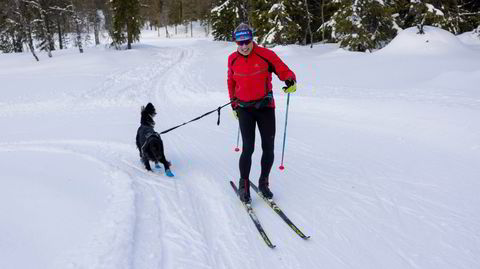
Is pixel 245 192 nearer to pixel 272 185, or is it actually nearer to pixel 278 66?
pixel 272 185

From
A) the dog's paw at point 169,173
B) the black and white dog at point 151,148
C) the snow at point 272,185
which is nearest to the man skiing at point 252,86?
the snow at point 272,185

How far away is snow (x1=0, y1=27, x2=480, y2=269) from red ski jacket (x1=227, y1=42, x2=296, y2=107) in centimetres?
153

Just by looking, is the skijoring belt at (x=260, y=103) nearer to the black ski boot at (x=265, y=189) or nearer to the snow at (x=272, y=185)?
the black ski boot at (x=265, y=189)

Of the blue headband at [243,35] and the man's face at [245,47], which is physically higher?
the blue headband at [243,35]

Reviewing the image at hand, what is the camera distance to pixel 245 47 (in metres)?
4.35

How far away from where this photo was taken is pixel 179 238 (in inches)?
154

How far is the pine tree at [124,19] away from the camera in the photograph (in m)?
37.5

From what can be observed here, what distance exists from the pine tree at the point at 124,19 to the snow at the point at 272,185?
27615mm

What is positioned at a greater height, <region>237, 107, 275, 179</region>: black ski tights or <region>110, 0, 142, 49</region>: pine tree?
<region>110, 0, 142, 49</region>: pine tree

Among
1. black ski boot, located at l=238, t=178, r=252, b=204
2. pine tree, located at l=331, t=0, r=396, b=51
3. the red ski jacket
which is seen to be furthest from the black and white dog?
pine tree, located at l=331, t=0, r=396, b=51

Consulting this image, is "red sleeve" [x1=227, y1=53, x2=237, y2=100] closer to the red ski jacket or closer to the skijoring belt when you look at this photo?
the red ski jacket

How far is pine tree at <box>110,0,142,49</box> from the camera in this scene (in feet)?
123

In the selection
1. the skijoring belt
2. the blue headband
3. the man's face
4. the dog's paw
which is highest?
the blue headband

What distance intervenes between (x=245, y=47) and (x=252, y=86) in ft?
1.60
